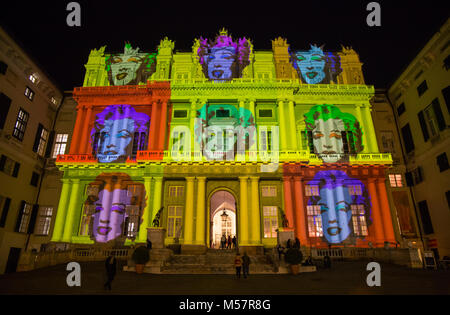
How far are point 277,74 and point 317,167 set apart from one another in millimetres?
10535

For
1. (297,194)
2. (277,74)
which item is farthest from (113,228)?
(277,74)

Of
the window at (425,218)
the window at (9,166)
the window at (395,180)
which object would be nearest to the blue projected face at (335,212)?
the window at (395,180)

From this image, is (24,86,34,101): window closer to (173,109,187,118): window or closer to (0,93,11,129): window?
(0,93,11,129): window

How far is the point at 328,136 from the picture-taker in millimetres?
26625

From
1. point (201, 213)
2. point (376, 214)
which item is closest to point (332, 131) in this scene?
point (376, 214)

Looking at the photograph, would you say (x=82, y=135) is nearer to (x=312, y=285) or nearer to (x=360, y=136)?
(x=312, y=285)

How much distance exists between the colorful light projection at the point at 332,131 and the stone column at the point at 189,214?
496 inches

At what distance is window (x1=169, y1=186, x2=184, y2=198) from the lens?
2430cm

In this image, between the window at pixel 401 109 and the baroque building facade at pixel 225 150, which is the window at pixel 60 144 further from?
the window at pixel 401 109

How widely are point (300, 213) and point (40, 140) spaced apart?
25.7m

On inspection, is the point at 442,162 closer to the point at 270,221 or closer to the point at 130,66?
the point at 270,221

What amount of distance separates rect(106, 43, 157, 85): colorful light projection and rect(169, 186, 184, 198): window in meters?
12.3

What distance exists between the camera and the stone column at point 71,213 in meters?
22.7

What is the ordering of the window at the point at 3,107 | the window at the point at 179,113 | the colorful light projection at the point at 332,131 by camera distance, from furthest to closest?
the window at the point at 179,113 → the colorful light projection at the point at 332,131 → the window at the point at 3,107
